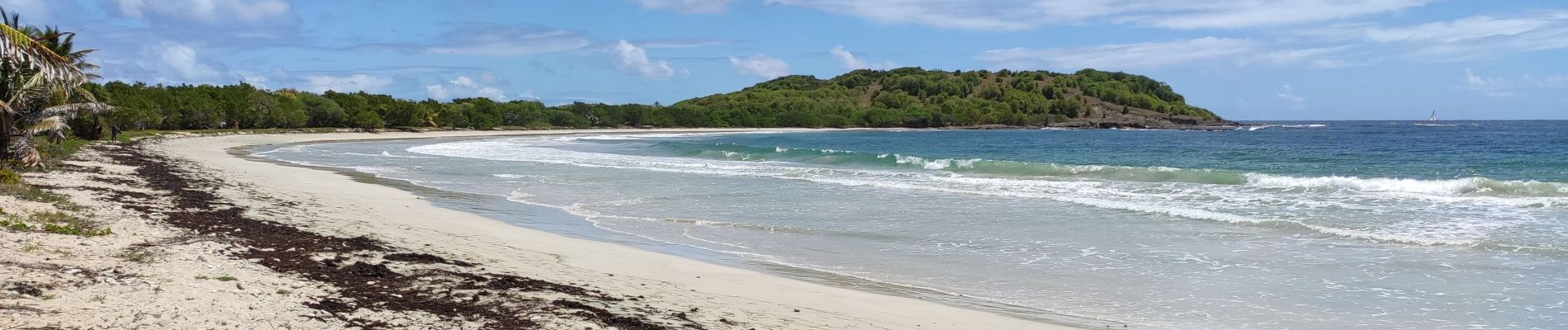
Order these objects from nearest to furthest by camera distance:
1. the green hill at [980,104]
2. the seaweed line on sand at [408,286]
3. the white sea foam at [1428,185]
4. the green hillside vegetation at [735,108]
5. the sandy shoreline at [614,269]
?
the seaweed line on sand at [408,286] → the sandy shoreline at [614,269] → the white sea foam at [1428,185] → the green hillside vegetation at [735,108] → the green hill at [980,104]

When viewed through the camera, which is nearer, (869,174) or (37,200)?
(37,200)

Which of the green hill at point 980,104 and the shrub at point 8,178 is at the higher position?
the green hill at point 980,104

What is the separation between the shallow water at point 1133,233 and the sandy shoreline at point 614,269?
2.76 feet

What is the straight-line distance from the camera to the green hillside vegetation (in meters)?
59.6

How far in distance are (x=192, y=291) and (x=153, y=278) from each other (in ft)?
1.93

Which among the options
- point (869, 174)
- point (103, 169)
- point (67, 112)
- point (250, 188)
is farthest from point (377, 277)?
point (869, 174)

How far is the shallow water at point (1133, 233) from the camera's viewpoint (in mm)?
7797

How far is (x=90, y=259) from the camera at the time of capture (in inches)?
276

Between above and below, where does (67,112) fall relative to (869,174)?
above

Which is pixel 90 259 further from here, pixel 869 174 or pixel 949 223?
pixel 869 174

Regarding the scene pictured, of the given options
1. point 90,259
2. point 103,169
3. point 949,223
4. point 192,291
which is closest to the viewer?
point 192,291

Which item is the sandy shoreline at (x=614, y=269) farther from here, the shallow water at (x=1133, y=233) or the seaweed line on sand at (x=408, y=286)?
the shallow water at (x=1133, y=233)

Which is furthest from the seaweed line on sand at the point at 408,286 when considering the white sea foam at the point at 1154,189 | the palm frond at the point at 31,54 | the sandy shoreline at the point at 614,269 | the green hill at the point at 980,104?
the green hill at the point at 980,104

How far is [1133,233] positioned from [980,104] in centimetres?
16515
